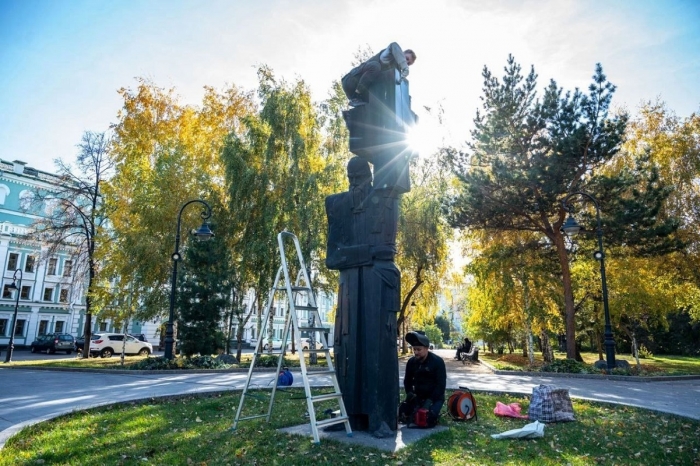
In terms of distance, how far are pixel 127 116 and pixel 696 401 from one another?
1107 inches

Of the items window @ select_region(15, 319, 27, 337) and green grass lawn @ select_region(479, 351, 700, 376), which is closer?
green grass lawn @ select_region(479, 351, 700, 376)

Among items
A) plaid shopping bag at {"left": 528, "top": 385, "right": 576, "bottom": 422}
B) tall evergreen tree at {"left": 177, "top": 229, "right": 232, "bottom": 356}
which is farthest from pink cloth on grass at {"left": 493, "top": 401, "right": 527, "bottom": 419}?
tall evergreen tree at {"left": 177, "top": 229, "right": 232, "bottom": 356}

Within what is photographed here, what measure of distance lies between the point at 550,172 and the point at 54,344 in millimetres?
35514

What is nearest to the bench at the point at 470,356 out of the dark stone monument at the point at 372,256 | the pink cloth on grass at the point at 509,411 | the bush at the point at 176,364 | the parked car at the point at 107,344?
the bush at the point at 176,364

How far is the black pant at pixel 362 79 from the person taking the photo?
7.15 meters

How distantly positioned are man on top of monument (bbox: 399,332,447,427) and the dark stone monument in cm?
91

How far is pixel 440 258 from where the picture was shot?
81.1 feet

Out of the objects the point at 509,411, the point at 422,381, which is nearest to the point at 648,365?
the point at 509,411

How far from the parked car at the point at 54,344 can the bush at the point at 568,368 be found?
3334cm

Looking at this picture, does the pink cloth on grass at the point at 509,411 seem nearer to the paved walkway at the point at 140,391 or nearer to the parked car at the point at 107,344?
the paved walkway at the point at 140,391

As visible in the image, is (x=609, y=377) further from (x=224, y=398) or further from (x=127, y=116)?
(x=127, y=116)

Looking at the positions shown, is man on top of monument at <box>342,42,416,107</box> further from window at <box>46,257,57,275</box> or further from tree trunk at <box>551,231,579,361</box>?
window at <box>46,257,57,275</box>

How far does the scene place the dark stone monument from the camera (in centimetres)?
628

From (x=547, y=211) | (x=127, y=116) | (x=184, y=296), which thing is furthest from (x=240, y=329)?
(x=547, y=211)
